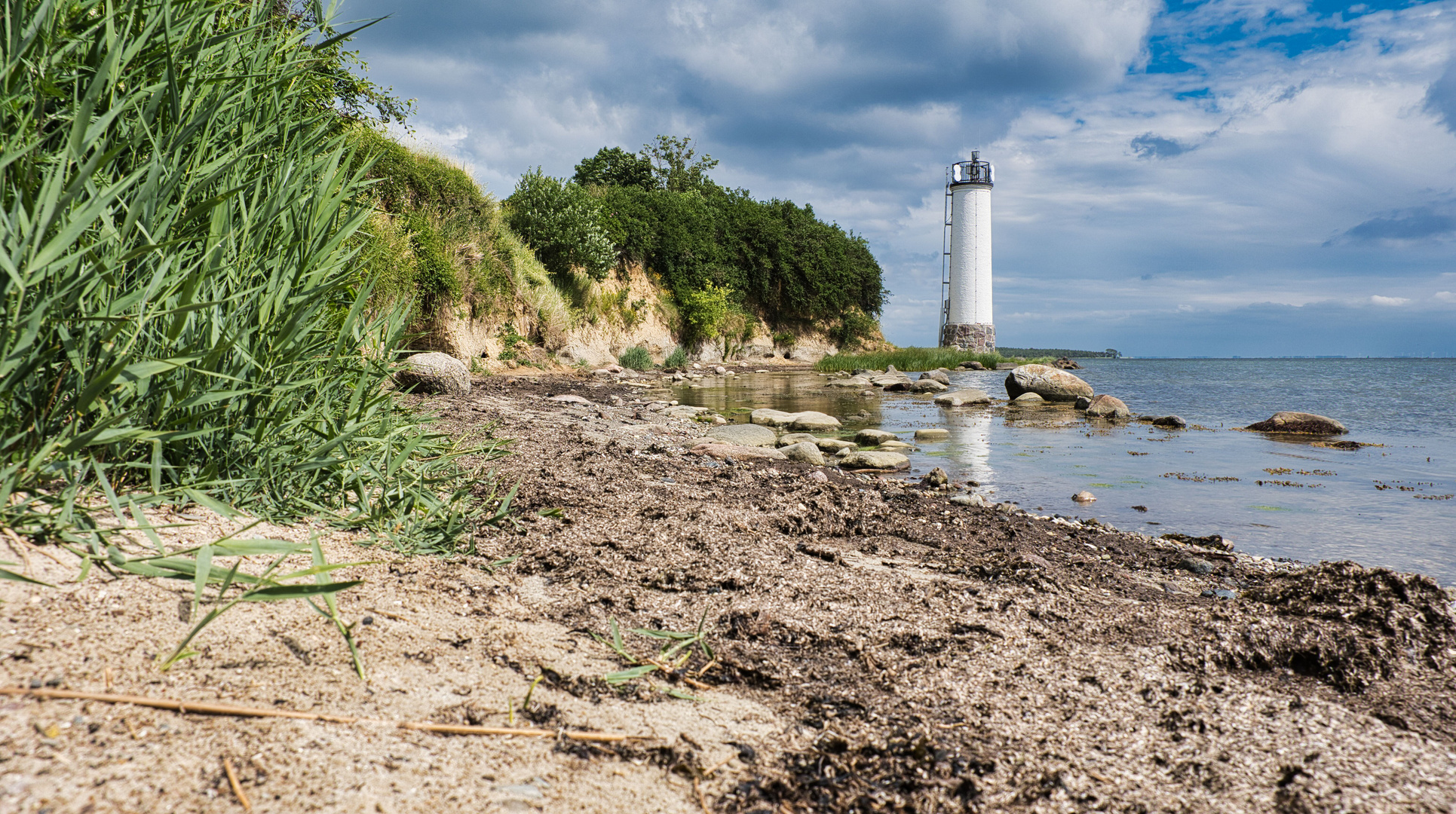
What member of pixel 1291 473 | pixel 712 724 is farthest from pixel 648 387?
pixel 712 724

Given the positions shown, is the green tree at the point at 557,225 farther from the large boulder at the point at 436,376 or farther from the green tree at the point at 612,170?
the green tree at the point at 612,170

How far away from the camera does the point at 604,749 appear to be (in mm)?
1443

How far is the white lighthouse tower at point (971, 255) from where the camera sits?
35.0 m

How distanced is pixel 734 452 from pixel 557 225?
1656 centimetres

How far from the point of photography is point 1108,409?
45.0 ft

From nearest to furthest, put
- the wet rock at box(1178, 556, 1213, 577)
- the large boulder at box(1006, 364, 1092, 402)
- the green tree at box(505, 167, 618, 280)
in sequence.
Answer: the wet rock at box(1178, 556, 1213, 577)
the large boulder at box(1006, 364, 1092, 402)
the green tree at box(505, 167, 618, 280)

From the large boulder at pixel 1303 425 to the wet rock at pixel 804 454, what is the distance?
859 cm

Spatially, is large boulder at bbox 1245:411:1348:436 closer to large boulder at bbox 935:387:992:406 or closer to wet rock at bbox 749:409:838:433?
large boulder at bbox 935:387:992:406

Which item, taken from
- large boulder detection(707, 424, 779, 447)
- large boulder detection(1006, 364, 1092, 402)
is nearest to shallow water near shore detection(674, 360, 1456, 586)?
large boulder detection(1006, 364, 1092, 402)

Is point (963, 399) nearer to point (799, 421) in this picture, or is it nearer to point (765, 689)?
point (799, 421)

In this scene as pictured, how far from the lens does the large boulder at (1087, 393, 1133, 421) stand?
13547mm

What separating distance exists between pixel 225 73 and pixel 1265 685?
3744mm

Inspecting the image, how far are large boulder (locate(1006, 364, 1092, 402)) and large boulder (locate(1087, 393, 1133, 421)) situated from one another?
2976 millimetres

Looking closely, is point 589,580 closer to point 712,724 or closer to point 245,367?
point 712,724
